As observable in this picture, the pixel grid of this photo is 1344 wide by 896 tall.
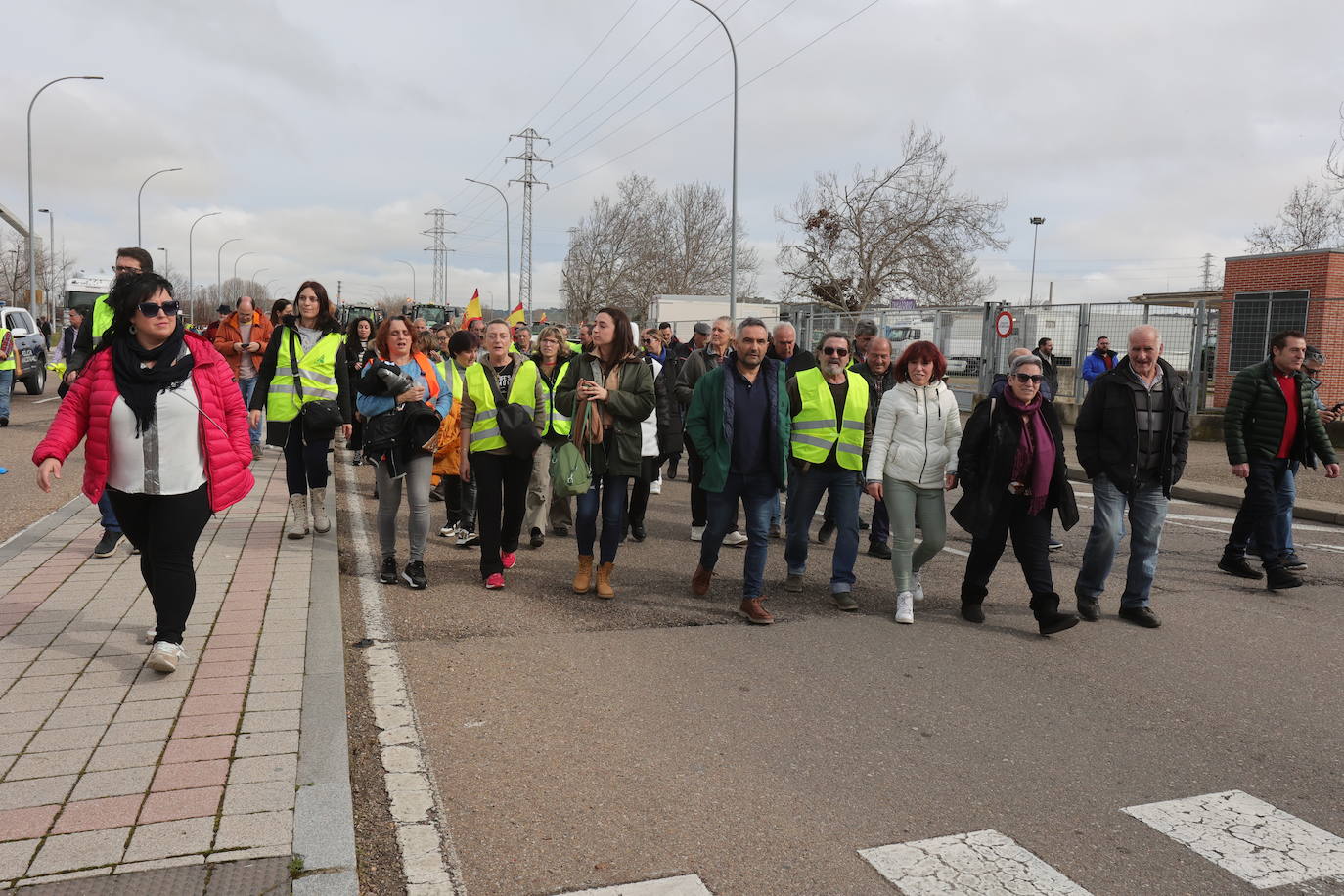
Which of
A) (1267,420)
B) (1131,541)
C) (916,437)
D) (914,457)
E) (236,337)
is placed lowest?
(1131,541)

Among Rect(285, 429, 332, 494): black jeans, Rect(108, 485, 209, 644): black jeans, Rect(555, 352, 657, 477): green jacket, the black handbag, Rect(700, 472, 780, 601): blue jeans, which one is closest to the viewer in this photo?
Rect(108, 485, 209, 644): black jeans

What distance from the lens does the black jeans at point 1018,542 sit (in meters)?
6.07

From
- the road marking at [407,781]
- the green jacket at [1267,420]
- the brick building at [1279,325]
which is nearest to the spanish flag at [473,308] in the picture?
the road marking at [407,781]

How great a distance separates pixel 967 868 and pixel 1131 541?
3.72m

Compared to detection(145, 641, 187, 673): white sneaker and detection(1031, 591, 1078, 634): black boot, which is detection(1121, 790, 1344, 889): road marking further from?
detection(145, 641, 187, 673): white sneaker

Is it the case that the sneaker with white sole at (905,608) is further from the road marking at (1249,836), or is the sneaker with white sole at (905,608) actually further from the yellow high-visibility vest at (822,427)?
the road marking at (1249,836)

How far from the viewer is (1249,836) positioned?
3508mm

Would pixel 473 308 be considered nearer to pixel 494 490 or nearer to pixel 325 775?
pixel 494 490

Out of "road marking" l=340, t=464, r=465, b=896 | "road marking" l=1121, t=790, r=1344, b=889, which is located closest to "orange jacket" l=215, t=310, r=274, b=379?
"road marking" l=340, t=464, r=465, b=896

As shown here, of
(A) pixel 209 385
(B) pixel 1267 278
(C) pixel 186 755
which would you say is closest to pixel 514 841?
(C) pixel 186 755

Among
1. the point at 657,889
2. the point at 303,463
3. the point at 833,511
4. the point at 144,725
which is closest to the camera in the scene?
the point at 657,889

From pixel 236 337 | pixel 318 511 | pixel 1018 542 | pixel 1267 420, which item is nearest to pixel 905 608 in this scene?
pixel 1018 542

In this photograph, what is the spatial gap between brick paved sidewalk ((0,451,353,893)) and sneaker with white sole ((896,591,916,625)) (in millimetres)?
3254

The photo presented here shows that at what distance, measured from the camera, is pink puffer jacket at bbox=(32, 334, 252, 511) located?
4.56m
